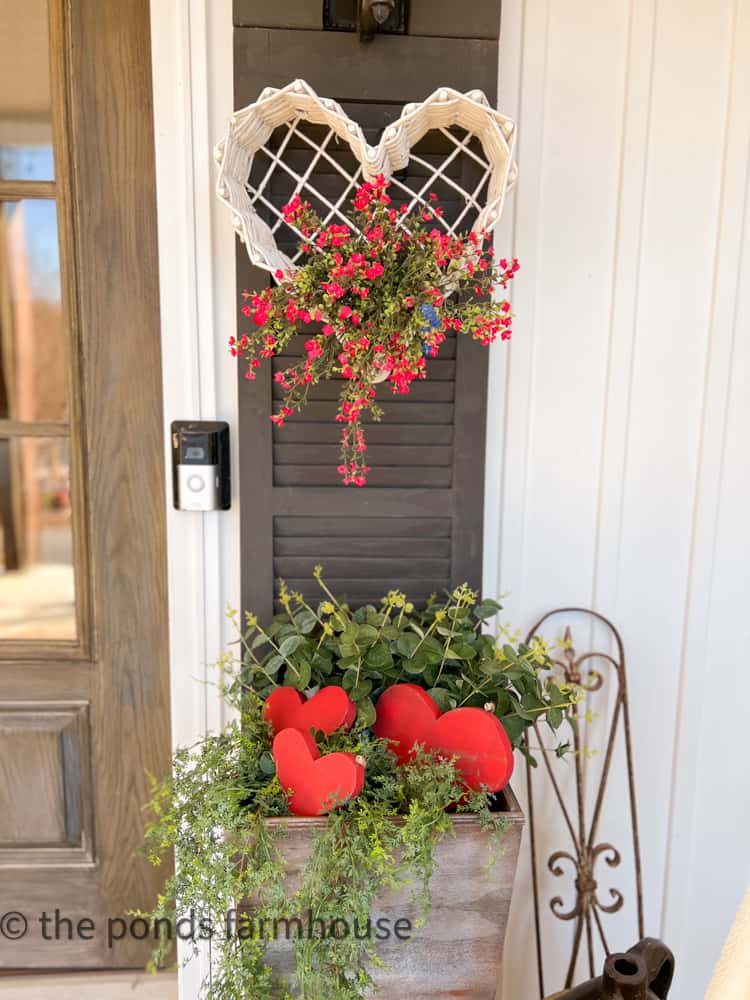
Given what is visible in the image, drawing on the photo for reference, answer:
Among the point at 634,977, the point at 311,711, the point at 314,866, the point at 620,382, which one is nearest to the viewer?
the point at 634,977

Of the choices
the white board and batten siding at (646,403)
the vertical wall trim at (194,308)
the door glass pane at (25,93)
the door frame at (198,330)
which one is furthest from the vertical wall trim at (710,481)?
the door glass pane at (25,93)

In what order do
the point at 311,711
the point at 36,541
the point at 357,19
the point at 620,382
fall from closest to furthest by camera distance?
the point at 311,711, the point at 357,19, the point at 620,382, the point at 36,541

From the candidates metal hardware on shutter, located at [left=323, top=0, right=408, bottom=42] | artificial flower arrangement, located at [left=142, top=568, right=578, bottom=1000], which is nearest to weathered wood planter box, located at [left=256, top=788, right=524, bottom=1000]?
artificial flower arrangement, located at [left=142, top=568, right=578, bottom=1000]

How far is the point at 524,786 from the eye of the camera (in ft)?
4.91

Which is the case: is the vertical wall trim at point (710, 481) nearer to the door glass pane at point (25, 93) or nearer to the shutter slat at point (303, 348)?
the shutter slat at point (303, 348)

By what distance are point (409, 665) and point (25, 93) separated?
4.18 ft

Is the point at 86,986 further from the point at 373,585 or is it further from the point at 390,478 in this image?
the point at 390,478

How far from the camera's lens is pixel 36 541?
4.94ft

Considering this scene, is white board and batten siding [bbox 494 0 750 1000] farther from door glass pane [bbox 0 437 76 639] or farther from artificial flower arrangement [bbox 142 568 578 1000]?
door glass pane [bbox 0 437 76 639]

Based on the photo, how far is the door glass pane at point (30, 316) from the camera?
140 centimetres

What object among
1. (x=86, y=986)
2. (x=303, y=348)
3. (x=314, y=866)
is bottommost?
(x=86, y=986)

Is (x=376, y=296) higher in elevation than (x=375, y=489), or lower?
higher

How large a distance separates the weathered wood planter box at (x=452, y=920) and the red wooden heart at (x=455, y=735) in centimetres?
6

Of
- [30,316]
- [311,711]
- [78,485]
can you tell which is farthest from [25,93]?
[311,711]
